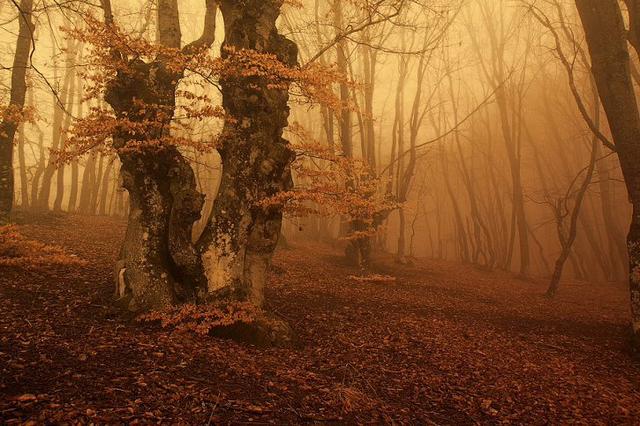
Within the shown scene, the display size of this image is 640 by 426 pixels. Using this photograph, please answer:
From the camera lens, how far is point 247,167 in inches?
268

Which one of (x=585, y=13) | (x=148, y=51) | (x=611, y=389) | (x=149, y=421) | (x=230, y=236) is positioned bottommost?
(x=611, y=389)

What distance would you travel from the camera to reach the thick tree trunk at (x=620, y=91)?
7688 millimetres

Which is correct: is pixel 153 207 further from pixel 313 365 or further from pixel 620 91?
pixel 620 91

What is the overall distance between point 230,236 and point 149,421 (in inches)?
140

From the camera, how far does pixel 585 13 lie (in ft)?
26.0

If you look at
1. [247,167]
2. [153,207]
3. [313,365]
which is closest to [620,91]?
[247,167]

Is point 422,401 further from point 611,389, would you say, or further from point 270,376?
point 611,389

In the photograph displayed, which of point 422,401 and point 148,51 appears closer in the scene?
point 422,401

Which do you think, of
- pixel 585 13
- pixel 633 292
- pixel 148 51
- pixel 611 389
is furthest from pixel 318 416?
pixel 585 13

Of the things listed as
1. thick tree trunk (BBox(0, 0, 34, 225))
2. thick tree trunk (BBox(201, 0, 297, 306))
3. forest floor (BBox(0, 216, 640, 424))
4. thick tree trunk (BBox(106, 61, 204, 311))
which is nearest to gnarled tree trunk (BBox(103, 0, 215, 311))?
thick tree trunk (BBox(106, 61, 204, 311))

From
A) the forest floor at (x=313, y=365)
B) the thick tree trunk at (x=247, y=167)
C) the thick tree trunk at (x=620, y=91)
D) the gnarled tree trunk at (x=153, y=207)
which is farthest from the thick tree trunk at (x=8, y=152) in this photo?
the thick tree trunk at (x=620, y=91)

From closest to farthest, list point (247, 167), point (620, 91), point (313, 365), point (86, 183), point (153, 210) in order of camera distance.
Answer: point (313, 365)
point (153, 210)
point (247, 167)
point (620, 91)
point (86, 183)

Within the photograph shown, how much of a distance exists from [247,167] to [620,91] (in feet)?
24.5

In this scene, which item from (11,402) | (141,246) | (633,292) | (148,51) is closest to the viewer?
(11,402)
